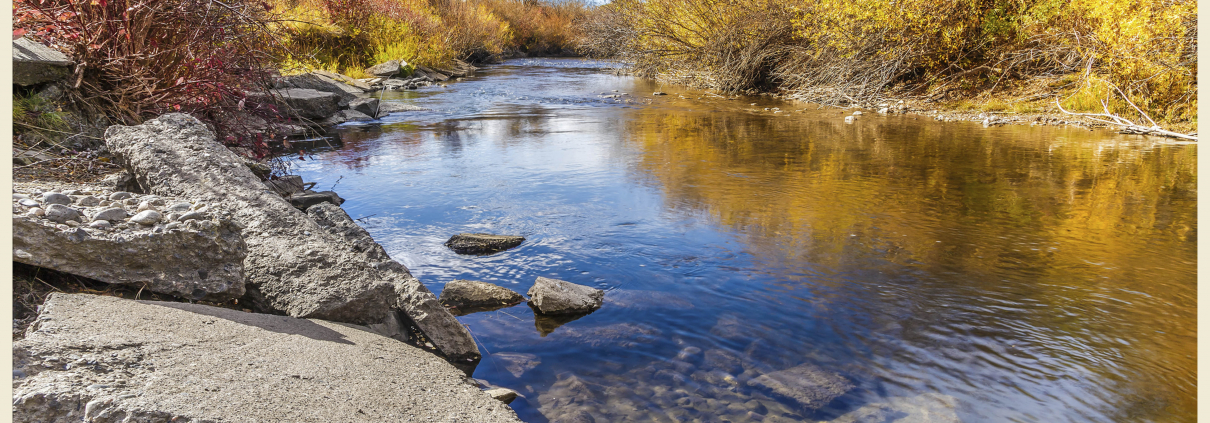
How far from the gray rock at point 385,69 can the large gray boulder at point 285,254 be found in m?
16.2

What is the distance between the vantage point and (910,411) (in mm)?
2861

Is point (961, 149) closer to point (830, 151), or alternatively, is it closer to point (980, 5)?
point (830, 151)

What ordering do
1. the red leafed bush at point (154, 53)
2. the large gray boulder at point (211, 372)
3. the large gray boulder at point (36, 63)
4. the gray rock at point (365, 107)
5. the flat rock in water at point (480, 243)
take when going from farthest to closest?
the gray rock at point (365, 107)
the flat rock in water at point (480, 243)
the red leafed bush at point (154, 53)
the large gray boulder at point (36, 63)
the large gray boulder at point (211, 372)

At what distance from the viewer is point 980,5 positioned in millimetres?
12898

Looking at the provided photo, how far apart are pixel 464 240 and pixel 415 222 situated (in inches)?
34.5

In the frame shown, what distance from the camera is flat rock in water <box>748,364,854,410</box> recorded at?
2943 mm

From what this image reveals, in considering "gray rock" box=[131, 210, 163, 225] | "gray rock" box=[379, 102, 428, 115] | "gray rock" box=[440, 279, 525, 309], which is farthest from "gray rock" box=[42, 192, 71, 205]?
"gray rock" box=[379, 102, 428, 115]

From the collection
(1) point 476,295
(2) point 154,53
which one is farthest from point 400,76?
(1) point 476,295

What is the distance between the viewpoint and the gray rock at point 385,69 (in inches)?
762

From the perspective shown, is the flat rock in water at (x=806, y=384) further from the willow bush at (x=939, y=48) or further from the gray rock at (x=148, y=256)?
the willow bush at (x=939, y=48)

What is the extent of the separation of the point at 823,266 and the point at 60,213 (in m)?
4.01

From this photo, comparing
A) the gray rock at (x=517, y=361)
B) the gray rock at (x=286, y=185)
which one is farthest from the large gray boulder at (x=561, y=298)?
the gray rock at (x=286, y=185)

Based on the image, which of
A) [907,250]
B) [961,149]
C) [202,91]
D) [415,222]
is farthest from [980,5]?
[202,91]

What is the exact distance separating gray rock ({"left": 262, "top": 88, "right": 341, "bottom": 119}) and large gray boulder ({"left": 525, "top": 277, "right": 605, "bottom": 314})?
7.72 meters
